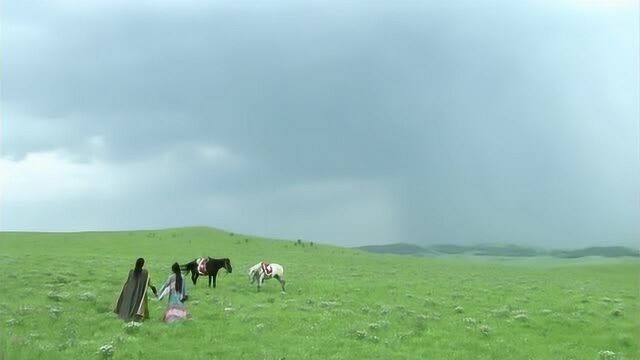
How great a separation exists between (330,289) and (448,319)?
9.58m

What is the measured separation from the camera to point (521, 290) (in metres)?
41.6

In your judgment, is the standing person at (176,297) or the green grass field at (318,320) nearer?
the green grass field at (318,320)

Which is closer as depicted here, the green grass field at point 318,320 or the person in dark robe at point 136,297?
the green grass field at point 318,320

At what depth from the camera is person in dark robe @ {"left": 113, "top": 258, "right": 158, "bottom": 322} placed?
25856mm

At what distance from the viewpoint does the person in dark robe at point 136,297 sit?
25856mm

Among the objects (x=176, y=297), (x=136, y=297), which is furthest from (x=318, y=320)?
(x=136, y=297)

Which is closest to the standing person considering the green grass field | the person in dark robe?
the green grass field

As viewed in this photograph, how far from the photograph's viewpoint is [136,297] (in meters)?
26.1

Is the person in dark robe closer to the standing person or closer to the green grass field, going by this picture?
the green grass field

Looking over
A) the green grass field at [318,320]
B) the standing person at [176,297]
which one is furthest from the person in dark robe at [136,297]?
the standing person at [176,297]

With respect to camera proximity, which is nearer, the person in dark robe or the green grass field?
the green grass field

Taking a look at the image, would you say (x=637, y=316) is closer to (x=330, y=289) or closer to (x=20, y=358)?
(x=330, y=289)

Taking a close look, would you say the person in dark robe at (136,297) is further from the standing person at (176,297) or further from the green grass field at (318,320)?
the standing person at (176,297)

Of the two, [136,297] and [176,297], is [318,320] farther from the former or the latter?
[136,297]
